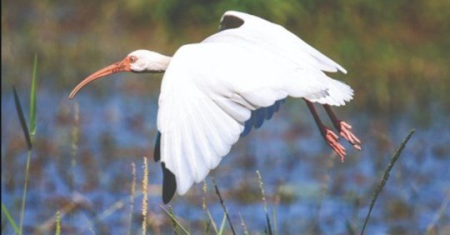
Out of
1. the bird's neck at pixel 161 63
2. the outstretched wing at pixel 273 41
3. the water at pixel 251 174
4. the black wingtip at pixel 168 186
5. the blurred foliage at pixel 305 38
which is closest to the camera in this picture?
the black wingtip at pixel 168 186

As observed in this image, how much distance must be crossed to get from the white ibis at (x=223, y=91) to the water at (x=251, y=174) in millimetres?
2920

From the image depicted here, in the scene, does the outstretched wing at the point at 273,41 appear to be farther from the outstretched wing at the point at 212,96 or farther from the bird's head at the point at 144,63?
the bird's head at the point at 144,63

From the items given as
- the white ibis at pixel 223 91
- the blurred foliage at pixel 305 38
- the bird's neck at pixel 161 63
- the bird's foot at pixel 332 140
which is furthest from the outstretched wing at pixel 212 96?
the blurred foliage at pixel 305 38

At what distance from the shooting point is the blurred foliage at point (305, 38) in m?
10.1

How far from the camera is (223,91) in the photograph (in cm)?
350

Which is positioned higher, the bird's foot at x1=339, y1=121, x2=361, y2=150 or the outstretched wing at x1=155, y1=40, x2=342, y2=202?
the outstretched wing at x1=155, y1=40, x2=342, y2=202

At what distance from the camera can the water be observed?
792 cm

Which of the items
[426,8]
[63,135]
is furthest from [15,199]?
[426,8]

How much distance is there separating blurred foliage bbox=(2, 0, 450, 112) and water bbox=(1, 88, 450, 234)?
0.64 meters

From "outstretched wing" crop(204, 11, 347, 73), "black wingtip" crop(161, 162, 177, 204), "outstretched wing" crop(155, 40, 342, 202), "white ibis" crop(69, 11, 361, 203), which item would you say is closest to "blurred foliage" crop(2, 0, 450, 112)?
"outstretched wing" crop(204, 11, 347, 73)

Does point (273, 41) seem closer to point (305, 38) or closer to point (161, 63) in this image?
point (161, 63)

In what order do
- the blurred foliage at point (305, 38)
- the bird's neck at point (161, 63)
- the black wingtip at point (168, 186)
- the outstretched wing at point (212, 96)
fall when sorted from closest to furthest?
1. the outstretched wing at point (212, 96)
2. the black wingtip at point (168, 186)
3. the bird's neck at point (161, 63)
4. the blurred foliage at point (305, 38)

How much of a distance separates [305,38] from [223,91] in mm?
7092

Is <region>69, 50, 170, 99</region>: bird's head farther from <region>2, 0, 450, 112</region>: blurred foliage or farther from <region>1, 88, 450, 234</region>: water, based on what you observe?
<region>2, 0, 450, 112</region>: blurred foliage
